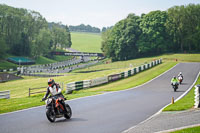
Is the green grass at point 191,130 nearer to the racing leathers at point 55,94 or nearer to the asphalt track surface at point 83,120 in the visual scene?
the asphalt track surface at point 83,120

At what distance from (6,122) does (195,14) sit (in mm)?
98804

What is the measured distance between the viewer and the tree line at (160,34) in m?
99.3

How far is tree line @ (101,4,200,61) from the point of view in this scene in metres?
99.3

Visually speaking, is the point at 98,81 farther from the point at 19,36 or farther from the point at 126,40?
the point at 19,36

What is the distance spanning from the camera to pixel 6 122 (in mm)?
13156

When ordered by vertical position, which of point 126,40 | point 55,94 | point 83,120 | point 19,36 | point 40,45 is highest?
point 19,36

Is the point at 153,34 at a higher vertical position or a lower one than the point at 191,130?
higher

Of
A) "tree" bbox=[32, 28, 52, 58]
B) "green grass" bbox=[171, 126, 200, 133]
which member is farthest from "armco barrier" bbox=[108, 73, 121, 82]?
"tree" bbox=[32, 28, 52, 58]

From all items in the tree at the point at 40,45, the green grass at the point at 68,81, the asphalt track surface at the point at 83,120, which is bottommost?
the green grass at the point at 68,81

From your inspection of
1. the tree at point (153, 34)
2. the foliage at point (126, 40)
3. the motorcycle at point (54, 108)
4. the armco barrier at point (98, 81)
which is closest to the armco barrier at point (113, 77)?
A: the armco barrier at point (98, 81)

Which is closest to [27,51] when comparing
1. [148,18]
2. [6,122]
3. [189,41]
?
[148,18]

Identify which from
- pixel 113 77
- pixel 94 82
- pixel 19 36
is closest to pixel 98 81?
pixel 94 82

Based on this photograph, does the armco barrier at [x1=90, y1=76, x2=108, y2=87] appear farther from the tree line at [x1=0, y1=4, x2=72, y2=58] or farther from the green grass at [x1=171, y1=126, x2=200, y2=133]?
the tree line at [x1=0, y1=4, x2=72, y2=58]

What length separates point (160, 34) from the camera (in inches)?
3917
